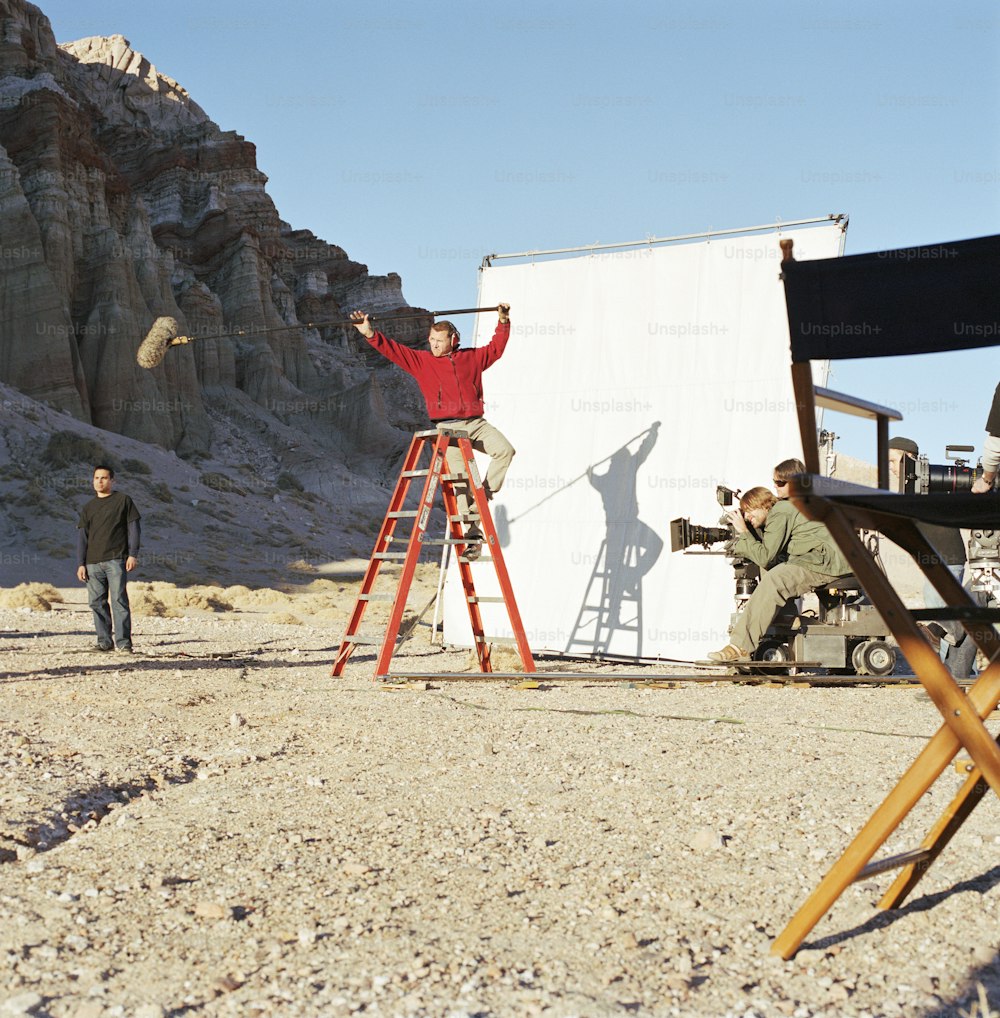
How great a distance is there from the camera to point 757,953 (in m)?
2.36

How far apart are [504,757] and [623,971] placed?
2268mm

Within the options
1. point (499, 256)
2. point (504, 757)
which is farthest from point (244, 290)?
point (504, 757)

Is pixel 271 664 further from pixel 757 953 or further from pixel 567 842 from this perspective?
pixel 757 953

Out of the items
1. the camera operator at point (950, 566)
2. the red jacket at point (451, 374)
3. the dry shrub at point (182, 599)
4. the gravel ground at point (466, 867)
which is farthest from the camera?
the dry shrub at point (182, 599)

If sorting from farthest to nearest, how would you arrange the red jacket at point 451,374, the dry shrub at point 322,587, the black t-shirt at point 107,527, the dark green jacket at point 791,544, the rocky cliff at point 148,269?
the rocky cliff at point 148,269
the dry shrub at point 322,587
the black t-shirt at point 107,527
the red jacket at point 451,374
the dark green jacket at point 791,544

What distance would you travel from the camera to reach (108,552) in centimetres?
960

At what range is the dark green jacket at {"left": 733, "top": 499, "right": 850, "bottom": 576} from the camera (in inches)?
296

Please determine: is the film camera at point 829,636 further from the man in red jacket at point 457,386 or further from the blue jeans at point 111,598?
the blue jeans at point 111,598

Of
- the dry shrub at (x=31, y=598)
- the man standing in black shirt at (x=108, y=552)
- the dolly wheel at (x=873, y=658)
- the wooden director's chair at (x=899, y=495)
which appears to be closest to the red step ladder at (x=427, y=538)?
the dolly wheel at (x=873, y=658)

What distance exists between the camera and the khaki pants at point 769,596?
759cm

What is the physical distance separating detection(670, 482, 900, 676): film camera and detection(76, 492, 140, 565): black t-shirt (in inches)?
198

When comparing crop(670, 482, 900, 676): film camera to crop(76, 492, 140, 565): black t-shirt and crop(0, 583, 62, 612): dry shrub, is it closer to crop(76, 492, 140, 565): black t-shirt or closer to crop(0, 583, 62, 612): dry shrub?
crop(76, 492, 140, 565): black t-shirt

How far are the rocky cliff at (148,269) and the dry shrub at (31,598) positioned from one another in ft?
72.5

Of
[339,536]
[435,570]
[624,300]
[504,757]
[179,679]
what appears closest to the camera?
[504,757]
